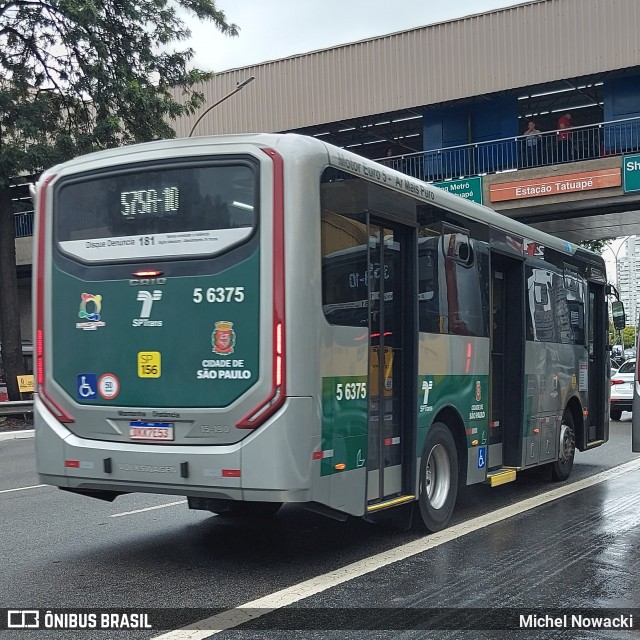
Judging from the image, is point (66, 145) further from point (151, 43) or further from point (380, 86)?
point (380, 86)

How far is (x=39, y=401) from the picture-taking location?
713 centimetres

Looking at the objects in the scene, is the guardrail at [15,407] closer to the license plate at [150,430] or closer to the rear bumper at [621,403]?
the rear bumper at [621,403]

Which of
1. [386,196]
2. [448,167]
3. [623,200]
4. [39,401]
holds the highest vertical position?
[448,167]

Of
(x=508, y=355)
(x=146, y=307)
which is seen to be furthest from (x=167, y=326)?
(x=508, y=355)

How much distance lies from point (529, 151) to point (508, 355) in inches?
753

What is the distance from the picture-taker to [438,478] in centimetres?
830

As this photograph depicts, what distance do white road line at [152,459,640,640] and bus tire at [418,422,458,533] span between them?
149mm

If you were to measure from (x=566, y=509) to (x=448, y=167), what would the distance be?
20.8 m

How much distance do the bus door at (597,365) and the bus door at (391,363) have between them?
228 inches

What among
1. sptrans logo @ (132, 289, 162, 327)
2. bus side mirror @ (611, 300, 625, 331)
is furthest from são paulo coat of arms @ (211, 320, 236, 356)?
bus side mirror @ (611, 300, 625, 331)

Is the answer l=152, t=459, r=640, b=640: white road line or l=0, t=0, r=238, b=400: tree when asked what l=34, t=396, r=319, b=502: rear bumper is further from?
l=0, t=0, r=238, b=400: tree

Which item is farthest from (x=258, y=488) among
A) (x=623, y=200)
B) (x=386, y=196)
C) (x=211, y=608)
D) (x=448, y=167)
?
(x=448, y=167)

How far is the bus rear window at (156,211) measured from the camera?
6.48 metres

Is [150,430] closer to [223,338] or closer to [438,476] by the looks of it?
[223,338]
